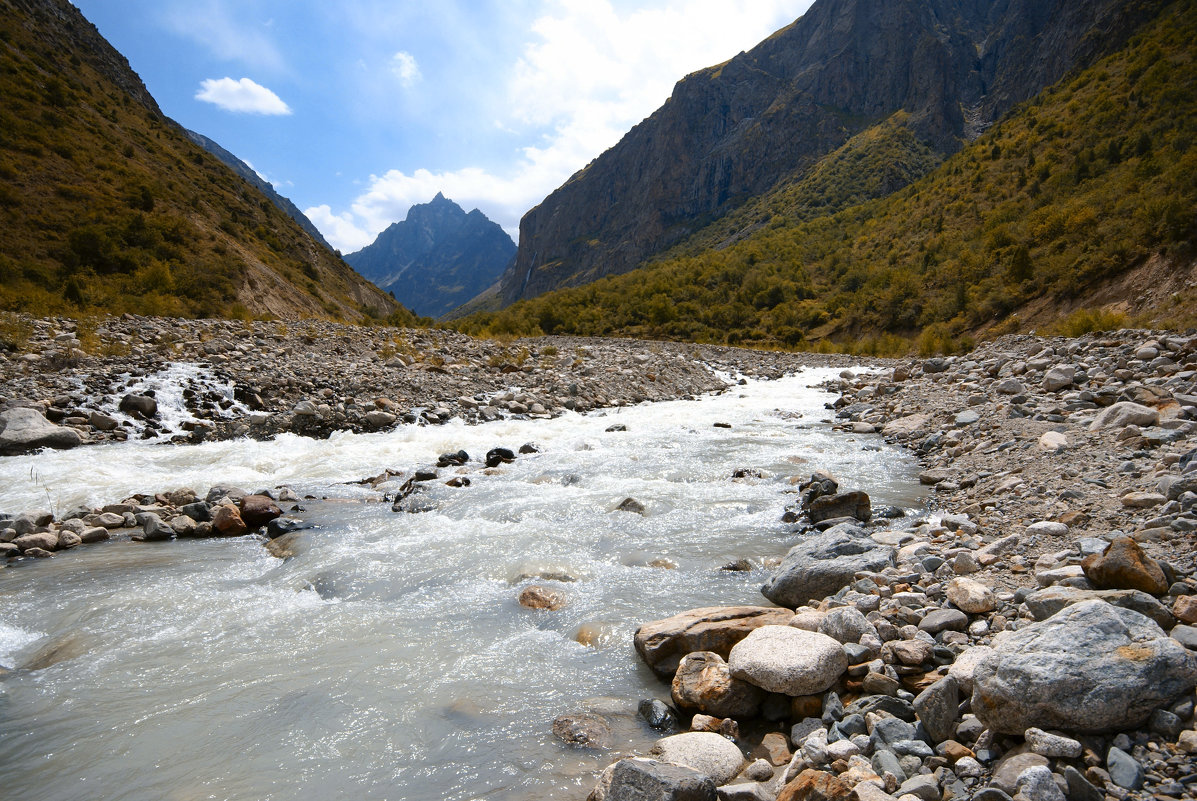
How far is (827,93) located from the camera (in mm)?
142000

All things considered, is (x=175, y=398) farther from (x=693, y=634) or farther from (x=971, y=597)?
(x=971, y=597)

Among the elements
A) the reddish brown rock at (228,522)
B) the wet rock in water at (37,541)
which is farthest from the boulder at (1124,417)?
the wet rock in water at (37,541)

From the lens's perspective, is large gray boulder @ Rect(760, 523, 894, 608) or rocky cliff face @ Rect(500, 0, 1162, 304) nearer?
large gray boulder @ Rect(760, 523, 894, 608)

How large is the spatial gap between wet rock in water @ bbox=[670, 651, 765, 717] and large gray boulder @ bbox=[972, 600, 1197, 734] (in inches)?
57.1

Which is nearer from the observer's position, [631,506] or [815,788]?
[815,788]

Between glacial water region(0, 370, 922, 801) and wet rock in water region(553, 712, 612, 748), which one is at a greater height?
glacial water region(0, 370, 922, 801)

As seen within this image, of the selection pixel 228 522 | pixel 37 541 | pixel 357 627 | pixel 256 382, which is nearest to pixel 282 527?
pixel 228 522

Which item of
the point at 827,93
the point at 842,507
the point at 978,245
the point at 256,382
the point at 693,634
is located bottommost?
the point at 693,634

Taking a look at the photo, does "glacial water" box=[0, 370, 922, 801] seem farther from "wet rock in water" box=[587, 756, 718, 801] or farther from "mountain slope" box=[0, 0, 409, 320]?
"mountain slope" box=[0, 0, 409, 320]

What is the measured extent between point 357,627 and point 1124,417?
10.4 m

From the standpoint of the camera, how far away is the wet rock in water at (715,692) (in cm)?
402

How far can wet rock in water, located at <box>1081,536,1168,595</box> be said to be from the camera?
12.2ft

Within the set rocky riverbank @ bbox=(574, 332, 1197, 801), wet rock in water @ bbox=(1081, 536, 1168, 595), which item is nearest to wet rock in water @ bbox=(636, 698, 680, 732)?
rocky riverbank @ bbox=(574, 332, 1197, 801)

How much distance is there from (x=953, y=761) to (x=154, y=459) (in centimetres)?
1298
